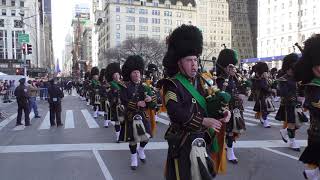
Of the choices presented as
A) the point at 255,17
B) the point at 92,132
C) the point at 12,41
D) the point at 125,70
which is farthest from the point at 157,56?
the point at 255,17

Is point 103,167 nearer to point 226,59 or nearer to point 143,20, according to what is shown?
point 226,59

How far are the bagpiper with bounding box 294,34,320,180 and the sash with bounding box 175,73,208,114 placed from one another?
5.68 feet

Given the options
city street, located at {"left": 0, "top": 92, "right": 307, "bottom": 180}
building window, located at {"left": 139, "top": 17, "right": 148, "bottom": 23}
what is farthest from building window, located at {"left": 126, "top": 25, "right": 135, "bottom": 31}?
city street, located at {"left": 0, "top": 92, "right": 307, "bottom": 180}

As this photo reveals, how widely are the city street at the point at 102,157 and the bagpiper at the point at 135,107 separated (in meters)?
0.54

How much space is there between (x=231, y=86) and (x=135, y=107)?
194cm

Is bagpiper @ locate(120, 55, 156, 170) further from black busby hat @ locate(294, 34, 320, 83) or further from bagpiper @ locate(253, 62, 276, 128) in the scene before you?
bagpiper @ locate(253, 62, 276, 128)

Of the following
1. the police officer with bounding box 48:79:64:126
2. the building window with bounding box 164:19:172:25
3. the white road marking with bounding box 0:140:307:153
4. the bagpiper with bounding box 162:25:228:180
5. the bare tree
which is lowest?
the white road marking with bounding box 0:140:307:153

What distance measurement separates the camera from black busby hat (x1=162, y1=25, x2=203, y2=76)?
14.5ft

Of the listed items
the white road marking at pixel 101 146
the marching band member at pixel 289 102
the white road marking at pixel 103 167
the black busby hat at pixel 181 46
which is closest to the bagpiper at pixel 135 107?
the white road marking at pixel 103 167

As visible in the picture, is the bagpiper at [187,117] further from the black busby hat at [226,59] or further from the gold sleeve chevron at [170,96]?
the black busby hat at [226,59]

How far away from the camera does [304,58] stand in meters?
5.49

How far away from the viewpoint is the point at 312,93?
17.2ft

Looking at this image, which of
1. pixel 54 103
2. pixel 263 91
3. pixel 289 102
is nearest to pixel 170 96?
pixel 289 102

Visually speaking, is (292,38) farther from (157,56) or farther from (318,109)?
(318,109)
